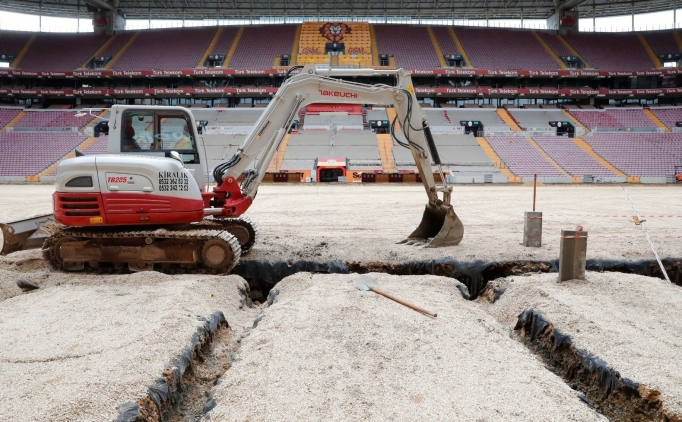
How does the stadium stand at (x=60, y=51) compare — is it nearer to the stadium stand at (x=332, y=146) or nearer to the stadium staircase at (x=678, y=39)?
the stadium stand at (x=332, y=146)

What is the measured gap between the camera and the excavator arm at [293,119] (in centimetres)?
823

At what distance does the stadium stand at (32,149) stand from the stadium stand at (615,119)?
4478cm

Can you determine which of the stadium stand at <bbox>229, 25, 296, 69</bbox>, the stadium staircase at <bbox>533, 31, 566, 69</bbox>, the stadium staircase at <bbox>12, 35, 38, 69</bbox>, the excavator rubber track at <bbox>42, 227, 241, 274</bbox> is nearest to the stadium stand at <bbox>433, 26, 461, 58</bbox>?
the stadium staircase at <bbox>533, 31, 566, 69</bbox>

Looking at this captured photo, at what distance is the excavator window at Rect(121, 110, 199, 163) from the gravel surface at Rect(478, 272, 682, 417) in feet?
17.2

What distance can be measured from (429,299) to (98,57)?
5333 centimetres

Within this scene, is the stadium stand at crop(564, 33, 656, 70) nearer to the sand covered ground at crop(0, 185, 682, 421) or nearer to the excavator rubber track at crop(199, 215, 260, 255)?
the sand covered ground at crop(0, 185, 682, 421)

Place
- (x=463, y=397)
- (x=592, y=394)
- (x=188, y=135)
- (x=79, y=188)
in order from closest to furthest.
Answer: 1. (x=463, y=397)
2. (x=592, y=394)
3. (x=79, y=188)
4. (x=188, y=135)

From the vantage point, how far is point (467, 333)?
15.5 feet

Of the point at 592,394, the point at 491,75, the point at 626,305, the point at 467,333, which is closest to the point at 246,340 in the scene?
the point at 467,333

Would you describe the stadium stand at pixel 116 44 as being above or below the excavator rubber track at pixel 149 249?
above

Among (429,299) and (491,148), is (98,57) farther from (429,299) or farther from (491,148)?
(429,299)

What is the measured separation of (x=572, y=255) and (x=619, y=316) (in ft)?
4.83

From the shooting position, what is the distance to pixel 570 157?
3791 centimetres

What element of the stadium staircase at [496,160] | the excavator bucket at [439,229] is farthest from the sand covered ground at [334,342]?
the stadium staircase at [496,160]
